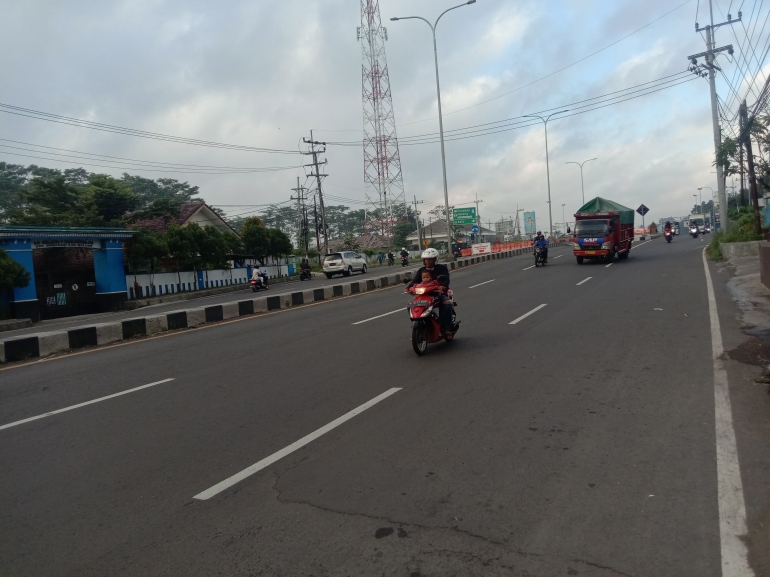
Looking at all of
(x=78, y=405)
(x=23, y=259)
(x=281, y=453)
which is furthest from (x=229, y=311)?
(x=23, y=259)

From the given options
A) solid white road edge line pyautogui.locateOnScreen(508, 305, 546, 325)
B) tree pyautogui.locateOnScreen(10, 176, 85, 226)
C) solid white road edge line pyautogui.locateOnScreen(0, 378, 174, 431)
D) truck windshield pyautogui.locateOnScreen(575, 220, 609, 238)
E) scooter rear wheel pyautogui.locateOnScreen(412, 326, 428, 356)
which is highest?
tree pyautogui.locateOnScreen(10, 176, 85, 226)

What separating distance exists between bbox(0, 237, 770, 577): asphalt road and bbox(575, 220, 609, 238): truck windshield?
1799 cm

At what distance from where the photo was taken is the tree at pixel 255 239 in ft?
128

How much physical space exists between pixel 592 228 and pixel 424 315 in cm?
2036

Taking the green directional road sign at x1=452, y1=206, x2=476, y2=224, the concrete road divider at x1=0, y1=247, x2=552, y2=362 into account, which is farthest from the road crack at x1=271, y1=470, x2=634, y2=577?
the green directional road sign at x1=452, y1=206, x2=476, y2=224

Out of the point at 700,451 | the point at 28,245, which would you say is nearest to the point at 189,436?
the point at 700,451

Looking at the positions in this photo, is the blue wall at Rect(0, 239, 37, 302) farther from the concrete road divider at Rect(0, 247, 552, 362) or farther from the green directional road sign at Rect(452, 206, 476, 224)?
the green directional road sign at Rect(452, 206, 476, 224)

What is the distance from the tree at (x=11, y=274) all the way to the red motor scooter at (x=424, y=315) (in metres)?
19.2

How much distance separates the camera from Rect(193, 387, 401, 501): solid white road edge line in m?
4.31

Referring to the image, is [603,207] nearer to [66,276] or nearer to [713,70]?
[713,70]

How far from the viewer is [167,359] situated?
9.72 metres

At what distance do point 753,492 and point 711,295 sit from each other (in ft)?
36.0

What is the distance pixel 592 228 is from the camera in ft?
88.1

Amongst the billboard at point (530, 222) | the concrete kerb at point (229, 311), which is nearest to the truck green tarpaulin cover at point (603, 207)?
the concrete kerb at point (229, 311)
